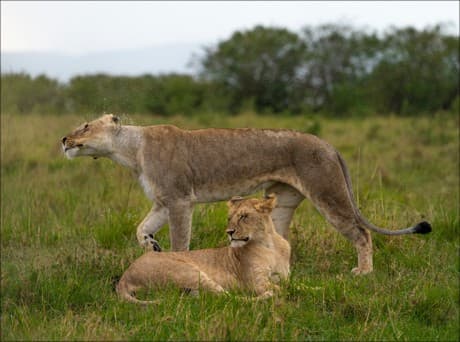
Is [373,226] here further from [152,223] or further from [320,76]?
[320,76]

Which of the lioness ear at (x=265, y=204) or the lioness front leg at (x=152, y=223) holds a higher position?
the lioness ear at (x=265, y=204)

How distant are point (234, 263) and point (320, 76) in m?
17.9

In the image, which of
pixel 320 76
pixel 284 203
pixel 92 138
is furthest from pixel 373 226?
pixel 320 76

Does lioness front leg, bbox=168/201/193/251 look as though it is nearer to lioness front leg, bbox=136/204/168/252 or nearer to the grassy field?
lioness front leg, bbox=136/204/168/252

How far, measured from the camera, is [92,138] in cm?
552

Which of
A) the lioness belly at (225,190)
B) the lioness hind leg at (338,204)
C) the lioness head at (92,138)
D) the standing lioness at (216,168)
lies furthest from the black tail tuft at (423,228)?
the lioness head at (92,138)

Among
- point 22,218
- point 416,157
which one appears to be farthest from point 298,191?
point 416,157

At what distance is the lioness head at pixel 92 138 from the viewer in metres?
5.46

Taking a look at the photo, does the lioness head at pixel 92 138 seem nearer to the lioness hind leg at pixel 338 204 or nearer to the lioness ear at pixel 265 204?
the lioness ear at pixel 265 204

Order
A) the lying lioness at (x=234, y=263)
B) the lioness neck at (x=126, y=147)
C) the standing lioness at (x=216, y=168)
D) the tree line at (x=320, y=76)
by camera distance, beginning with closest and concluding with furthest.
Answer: the lying lioness at (x=234, y=263) → the standing lioness at (x=216, y=168) → the lioness neck at (x=126, y=147) → the tree line at (x=320, y=76)

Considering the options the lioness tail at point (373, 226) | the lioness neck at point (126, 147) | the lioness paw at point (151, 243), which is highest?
the lioness neck at point (126, 147)

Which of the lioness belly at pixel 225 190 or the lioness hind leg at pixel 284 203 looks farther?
the lioness hind leg at pixel 284 203

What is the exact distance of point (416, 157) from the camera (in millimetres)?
11430

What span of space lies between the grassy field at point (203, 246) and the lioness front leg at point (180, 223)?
380 mm
